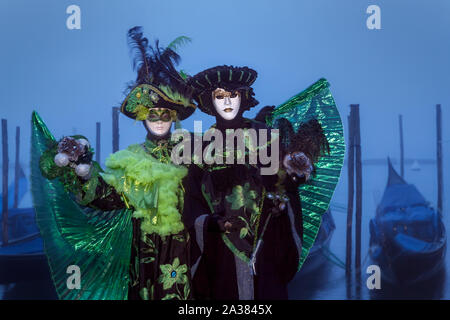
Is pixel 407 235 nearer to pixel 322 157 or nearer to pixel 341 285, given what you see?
pixel 341 285

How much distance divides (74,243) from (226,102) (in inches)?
45.0

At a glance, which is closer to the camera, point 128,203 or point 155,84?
point 128,203

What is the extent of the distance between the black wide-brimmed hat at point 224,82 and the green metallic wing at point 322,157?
0.26 meters

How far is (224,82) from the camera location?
2211 millimetres

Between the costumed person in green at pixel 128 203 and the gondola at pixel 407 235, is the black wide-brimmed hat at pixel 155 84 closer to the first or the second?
the costumed person in green at pixel 128 203

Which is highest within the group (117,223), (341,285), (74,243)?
(117,223)

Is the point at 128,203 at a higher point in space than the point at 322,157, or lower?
lower

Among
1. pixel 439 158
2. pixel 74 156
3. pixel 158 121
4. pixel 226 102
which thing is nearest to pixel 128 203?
pixel 74 156

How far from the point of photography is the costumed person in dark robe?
2.04 m

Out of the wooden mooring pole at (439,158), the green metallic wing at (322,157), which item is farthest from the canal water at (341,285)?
the green metallic wing at (322,157)

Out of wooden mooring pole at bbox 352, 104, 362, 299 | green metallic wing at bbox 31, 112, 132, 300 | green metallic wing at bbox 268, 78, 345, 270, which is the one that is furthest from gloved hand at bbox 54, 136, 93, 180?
wooden mooring pole at bbox 352, 104, 362, 299

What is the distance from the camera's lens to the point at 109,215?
8.04 feet
